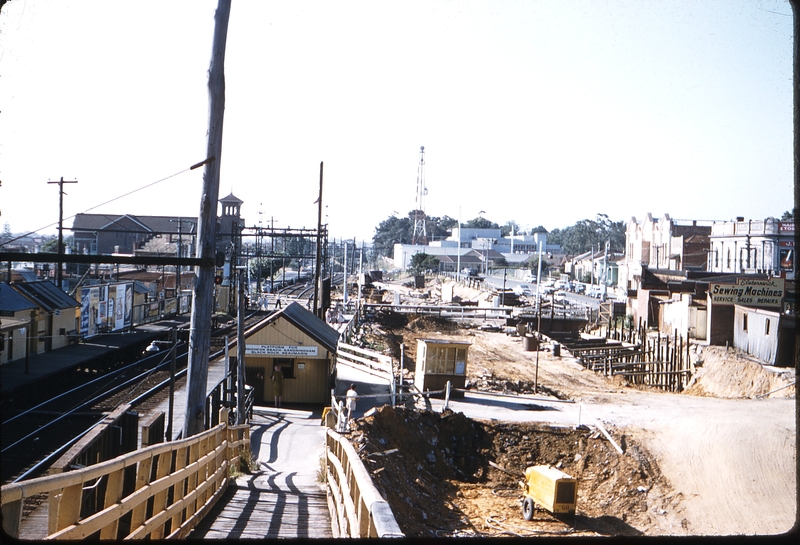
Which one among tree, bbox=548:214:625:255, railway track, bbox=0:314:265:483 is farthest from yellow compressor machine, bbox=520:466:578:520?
tree, bbox=548:214:625:255

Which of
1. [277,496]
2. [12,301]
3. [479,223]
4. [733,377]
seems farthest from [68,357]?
→ [479,223]

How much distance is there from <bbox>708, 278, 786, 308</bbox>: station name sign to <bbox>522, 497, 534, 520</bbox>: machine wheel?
14974 millimetres

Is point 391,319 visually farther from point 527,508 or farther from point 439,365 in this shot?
point 527,508

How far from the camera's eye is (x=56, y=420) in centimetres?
1258

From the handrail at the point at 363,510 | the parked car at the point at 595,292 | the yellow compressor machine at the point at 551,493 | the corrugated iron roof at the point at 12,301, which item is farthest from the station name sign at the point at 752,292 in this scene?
the parked car at the point at 595,292

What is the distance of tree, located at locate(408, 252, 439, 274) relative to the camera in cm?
8212

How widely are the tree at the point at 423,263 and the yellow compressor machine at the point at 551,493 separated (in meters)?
70.1

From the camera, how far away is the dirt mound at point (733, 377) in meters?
20.3

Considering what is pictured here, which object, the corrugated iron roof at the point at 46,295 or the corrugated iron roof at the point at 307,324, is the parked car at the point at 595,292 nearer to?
the corrugated iron roof at the point at 307,324

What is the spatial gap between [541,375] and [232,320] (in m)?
16.5

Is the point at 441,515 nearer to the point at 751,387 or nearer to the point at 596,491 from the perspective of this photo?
the point at 596,491

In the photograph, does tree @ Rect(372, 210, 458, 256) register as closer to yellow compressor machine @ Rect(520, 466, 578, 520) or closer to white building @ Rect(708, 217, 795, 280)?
white building @ Rect(708, 217, 795, 280)

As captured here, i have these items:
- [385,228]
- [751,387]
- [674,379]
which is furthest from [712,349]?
[385,228]

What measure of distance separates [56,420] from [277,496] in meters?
7.49
